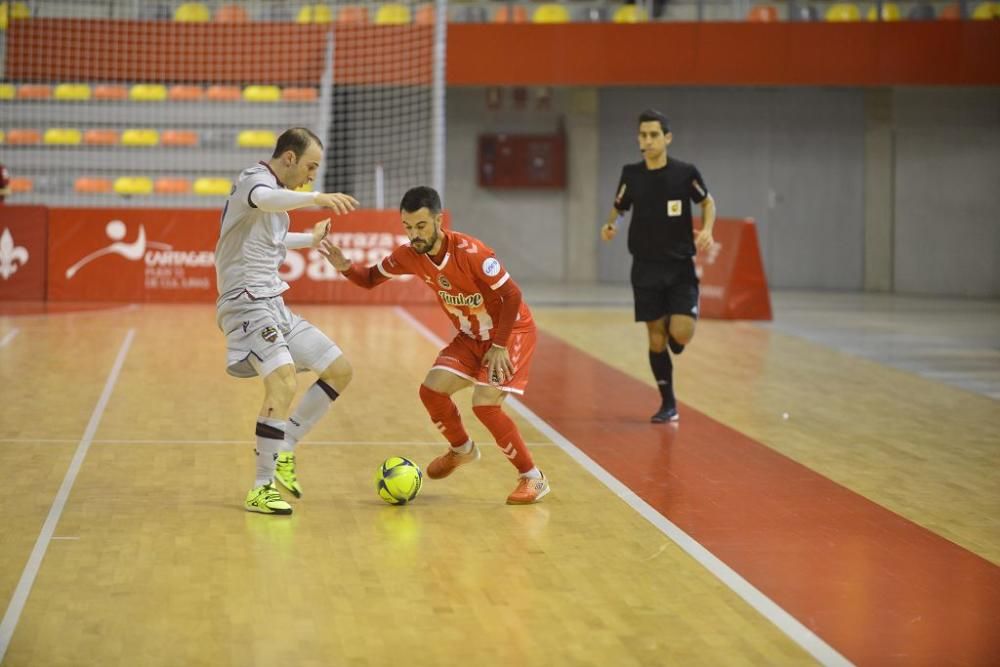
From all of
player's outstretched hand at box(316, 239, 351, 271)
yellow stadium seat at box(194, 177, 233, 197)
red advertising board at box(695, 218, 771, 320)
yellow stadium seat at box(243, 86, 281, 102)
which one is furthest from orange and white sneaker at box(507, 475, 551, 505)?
yellow stadium seat at box(243, 86, 281, 102)

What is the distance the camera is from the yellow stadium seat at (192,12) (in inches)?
983

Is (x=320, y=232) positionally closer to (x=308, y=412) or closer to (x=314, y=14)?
(x=308, y=412)

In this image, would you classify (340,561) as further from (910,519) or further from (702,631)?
(910,519)

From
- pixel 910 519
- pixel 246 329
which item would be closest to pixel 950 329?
pixel 910 519

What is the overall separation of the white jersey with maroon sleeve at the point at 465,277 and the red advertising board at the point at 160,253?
38.8ft

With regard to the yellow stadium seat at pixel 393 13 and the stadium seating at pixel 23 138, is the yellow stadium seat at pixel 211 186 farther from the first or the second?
the yellow stadium seat at pixel 393 13

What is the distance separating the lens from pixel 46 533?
671 centimetres

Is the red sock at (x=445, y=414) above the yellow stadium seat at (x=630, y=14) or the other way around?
the other way around

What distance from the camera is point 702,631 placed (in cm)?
527

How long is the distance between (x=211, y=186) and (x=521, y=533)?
17414 mm

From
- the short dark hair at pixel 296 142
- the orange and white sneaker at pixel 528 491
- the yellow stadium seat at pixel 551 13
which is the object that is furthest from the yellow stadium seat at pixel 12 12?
the orange and white sneaker at pixel 528 491

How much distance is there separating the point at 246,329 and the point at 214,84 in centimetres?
1912

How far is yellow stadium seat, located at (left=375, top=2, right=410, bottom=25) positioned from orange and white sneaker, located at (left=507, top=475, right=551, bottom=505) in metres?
18.4

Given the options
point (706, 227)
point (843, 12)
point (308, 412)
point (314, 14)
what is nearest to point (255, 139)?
point (314, 14)
